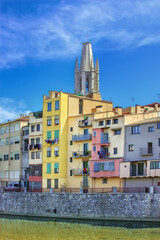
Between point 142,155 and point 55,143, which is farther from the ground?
point 55,143

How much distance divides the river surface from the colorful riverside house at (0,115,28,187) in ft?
82.4

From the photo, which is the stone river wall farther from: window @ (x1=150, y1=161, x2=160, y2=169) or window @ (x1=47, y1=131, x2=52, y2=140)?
window @ (x1=47, y1=131, x2=52, y2=140)

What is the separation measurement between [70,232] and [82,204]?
35.1ft

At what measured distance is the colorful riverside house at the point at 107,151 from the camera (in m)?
61.7

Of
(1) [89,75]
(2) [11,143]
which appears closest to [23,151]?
(2) [11,143]

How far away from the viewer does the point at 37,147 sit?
73.0 metres

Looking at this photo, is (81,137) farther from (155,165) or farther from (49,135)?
(155,165)

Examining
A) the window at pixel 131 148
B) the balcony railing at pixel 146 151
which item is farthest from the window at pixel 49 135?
the balcony railing at pixel 146 151

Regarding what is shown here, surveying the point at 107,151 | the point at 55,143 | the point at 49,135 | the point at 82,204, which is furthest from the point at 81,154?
the point at 82,204

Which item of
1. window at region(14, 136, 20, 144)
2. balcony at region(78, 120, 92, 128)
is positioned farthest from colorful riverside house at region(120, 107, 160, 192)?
window at region(14, 136, 20, 144)

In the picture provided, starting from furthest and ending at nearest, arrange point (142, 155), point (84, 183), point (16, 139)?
point (16, 139) < point (84, 183) < point (142, 155)

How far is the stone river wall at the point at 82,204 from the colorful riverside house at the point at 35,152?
601 cm

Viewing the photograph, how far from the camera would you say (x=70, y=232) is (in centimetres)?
4703

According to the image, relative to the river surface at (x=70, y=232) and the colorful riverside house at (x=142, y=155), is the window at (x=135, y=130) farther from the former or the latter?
the river surface at (x=70, y=232)
